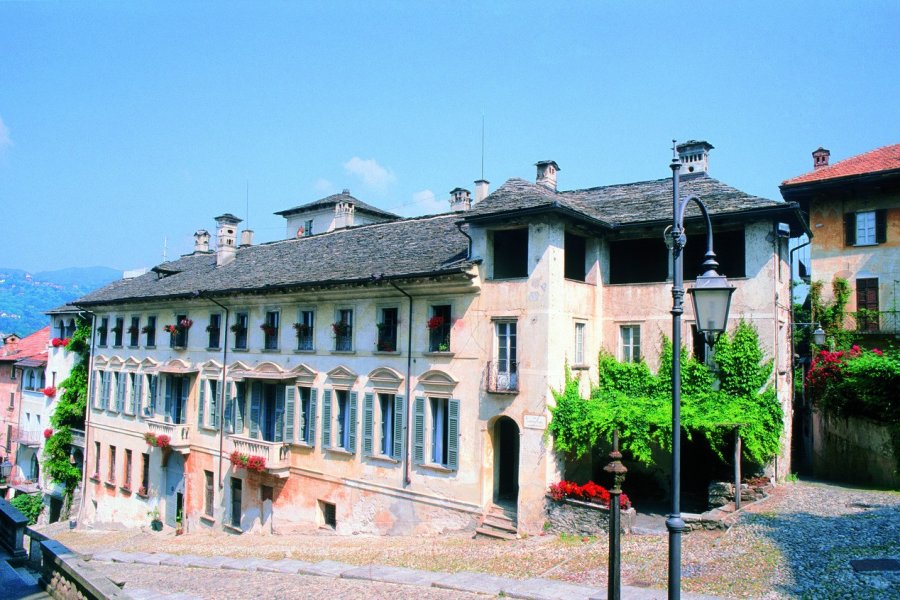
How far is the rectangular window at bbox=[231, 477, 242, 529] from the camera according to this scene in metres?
27.9

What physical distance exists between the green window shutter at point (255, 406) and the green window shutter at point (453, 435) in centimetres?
1015

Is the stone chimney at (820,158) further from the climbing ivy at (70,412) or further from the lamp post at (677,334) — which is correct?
the climbing ivy at (70,412)

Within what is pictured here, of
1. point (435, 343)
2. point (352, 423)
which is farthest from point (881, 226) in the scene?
point (352, 423)

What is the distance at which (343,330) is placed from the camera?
79.3 ft

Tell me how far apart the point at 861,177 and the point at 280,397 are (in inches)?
1014

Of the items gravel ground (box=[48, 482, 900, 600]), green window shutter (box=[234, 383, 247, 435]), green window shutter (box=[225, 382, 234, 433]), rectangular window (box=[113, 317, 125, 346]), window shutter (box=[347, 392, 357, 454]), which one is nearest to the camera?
gravel ground (box=[48, 482, 900, 600])

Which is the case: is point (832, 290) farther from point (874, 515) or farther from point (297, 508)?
point (297, 508)

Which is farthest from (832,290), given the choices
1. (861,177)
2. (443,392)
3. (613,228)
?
(443,392)

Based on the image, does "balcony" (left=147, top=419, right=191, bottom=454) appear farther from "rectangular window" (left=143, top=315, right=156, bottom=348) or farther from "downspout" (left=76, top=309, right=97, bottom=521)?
"downspout" (left=76, top=309, right=97, bottom=521)

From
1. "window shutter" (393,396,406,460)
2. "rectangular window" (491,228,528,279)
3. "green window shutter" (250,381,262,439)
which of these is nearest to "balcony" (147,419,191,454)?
"green window shutter" (250,381,262,439)

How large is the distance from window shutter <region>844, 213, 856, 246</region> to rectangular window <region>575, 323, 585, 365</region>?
15511mm

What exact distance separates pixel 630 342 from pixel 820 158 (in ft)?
63.5

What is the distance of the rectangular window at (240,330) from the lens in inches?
1111

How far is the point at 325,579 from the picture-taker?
16.5m
